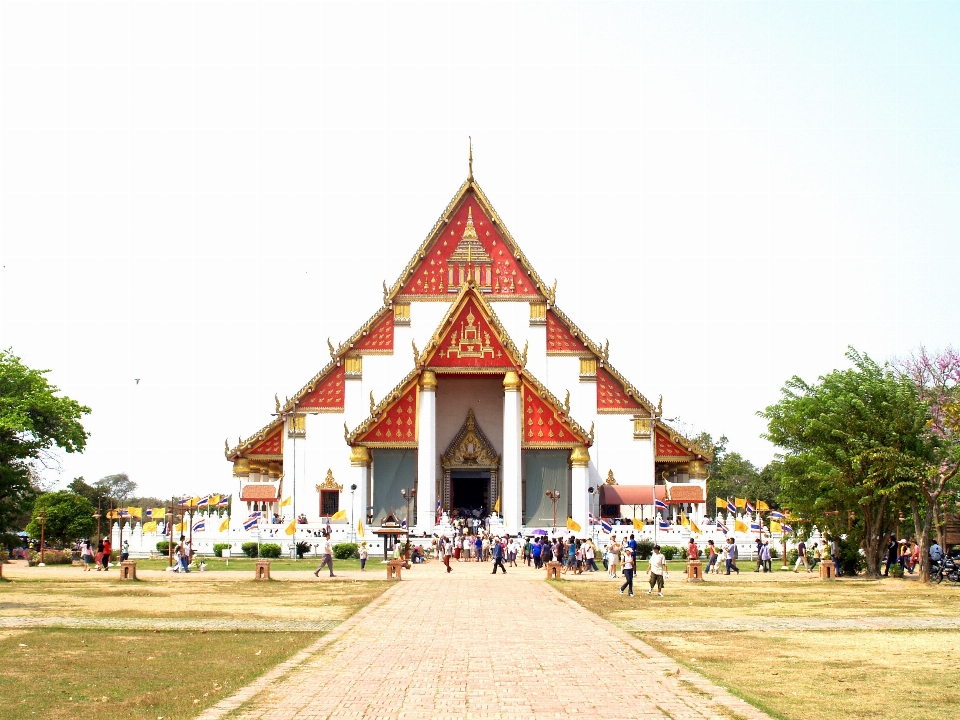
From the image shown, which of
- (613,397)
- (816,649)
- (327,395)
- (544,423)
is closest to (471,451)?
(544,423)

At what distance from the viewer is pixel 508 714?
37.9 ft

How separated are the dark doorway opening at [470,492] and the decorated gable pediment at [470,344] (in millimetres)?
5592

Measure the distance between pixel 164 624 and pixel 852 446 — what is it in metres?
20.3

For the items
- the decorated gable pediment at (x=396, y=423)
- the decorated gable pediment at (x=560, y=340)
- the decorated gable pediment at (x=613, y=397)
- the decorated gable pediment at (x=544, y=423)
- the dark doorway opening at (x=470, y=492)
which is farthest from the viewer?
the decorated gable pediment at (x=560, y=340)

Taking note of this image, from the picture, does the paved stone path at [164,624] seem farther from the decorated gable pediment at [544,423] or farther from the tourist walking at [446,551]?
the decorated gable pediment at [544,423]

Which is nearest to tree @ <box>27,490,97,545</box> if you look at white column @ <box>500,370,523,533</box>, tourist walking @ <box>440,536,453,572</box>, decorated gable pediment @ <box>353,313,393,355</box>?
decorated gable pediment @ <box>353,313,393,355</box>

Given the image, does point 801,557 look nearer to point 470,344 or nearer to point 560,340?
point 470,344

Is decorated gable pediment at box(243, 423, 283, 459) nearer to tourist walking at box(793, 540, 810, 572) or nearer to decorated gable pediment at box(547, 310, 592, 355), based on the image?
decorated gable pediment at box(547, 310, 592, 355)

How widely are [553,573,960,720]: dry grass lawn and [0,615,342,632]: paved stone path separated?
224 inches

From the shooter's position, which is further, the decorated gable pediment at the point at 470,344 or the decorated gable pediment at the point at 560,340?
the decorated gable pediment at the point at 560,340

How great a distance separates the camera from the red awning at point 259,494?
181 feet

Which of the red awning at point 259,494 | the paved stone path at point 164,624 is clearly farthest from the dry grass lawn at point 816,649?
the red awning at point 259,494

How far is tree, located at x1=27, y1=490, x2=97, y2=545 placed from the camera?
53.2m

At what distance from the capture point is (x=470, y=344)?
50875mm
